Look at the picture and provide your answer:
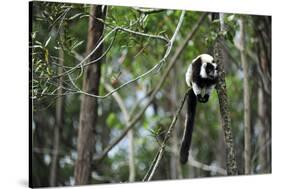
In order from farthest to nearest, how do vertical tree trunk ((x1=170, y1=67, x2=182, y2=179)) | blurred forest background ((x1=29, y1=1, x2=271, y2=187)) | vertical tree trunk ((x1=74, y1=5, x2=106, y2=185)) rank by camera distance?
vertical tree trunk ((x1=170, y1=67, x2=182, y2=179)) < vertical tree trunk ((x1=74, y1=5, x2=106, y2=185)) < blurred forest background ((x1=29, y1=1, x2=271, y2=187))

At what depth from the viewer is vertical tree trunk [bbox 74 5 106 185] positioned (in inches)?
158

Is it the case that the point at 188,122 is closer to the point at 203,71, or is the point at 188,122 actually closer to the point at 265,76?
the point at 203,71

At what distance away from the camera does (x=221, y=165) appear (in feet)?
16.4

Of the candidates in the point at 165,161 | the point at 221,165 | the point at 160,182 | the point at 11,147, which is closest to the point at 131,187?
the point at 160,182

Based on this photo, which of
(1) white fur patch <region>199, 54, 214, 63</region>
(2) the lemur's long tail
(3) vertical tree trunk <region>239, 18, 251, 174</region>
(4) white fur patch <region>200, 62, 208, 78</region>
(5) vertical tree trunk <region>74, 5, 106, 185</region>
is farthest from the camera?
(3) vertical tree trunk <region>239, 18, 251, 174</region>

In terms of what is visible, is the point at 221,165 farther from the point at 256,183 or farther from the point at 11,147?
the point at 11,147

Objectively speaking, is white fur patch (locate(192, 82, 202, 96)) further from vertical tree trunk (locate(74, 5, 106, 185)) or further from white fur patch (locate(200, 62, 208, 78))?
vertical tree trunk (locate(74, 5, 106, 185))

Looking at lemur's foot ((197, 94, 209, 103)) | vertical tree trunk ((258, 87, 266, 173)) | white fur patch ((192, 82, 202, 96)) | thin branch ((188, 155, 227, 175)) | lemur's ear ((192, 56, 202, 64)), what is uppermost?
lemur's ear ((192, 56, 202, 64))

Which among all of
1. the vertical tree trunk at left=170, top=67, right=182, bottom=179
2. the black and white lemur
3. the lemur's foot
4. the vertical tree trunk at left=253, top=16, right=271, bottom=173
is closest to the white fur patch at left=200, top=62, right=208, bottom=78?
the black and white lemur

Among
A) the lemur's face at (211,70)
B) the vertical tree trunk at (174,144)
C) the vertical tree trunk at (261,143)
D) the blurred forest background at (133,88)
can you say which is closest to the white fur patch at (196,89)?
the lemur's face at (211,70)

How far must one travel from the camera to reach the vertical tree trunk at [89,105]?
4.02 metres

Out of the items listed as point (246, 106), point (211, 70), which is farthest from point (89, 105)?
point (246, 106)

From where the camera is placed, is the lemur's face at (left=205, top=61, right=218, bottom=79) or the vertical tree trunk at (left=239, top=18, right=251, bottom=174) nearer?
the lemur's face at (left=205, top=61, right=218, bottom=79)
